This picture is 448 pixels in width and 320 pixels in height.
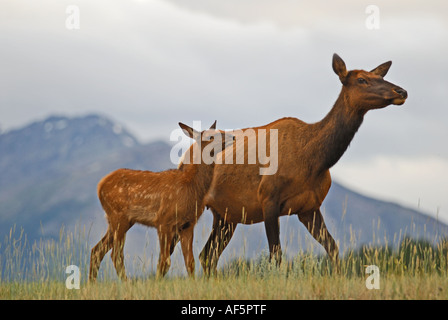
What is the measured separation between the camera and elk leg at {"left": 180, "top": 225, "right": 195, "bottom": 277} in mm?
7605

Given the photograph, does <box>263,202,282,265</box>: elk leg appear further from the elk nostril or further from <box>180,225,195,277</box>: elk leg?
the elk nostril

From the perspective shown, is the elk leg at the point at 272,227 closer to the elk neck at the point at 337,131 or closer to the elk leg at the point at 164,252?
the elk neck at the point at 337,131

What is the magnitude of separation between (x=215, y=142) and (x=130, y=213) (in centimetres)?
148

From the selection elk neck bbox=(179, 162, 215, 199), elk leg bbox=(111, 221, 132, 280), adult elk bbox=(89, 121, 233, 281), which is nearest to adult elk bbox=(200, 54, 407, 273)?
elk neck bbox=(179, 162, 215, 199)

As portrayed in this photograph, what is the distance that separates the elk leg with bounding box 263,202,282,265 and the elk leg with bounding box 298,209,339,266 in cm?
52

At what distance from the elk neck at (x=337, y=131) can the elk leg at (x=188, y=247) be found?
1.86 metres

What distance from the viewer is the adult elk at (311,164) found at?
7891 mm

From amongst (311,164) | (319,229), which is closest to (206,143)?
(311,164)

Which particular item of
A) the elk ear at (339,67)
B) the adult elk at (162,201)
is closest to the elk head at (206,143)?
the adult elk at (162,201)

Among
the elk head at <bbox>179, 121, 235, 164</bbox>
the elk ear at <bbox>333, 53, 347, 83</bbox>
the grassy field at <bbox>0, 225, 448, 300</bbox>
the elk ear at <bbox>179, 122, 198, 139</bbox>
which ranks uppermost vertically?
the elk ear at <bbox>333, 53, 347, 83</bbox>

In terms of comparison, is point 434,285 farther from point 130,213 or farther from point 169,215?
point 130,213

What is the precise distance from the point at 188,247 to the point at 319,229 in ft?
5.98

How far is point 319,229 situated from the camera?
8406 mm
